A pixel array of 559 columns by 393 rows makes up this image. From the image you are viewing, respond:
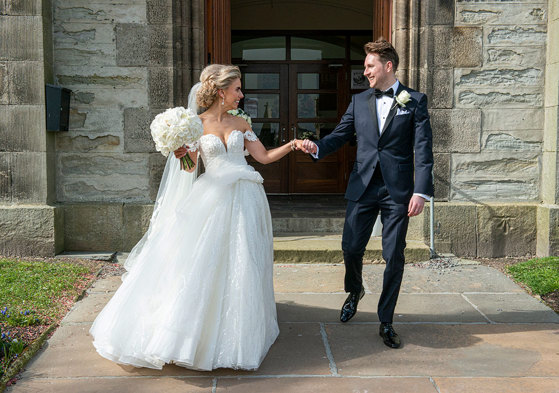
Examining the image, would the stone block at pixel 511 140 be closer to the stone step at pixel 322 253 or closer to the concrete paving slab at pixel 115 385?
the stone step at pixel 322 253

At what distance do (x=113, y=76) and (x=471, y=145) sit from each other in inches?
156

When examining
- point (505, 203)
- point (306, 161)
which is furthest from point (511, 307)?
point (306, 161)

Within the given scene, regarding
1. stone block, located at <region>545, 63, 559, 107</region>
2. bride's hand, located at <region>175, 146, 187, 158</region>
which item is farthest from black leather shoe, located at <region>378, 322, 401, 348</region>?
stone block, located at <region>545, 63, 559, 107</region>

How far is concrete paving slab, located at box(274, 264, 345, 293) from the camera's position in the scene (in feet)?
19.1

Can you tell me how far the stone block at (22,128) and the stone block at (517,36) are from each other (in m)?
4.82

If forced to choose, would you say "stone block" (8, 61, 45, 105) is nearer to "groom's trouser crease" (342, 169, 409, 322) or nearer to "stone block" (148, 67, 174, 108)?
"stone block" (148, 67, 174, 108)

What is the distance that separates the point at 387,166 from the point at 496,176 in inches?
126

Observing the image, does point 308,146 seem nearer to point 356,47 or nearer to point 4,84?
point 4,84

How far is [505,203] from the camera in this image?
709cm

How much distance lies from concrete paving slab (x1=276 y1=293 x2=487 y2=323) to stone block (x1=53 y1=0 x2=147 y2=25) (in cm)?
348

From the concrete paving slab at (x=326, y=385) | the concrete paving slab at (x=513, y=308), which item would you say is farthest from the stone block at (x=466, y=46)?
the concrete paving slab at (x=326, y=385)

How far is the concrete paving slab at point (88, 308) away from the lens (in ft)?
16.0

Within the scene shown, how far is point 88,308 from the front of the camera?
5.15 m

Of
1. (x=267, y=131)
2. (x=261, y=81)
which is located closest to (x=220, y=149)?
(x=267, y=131)
